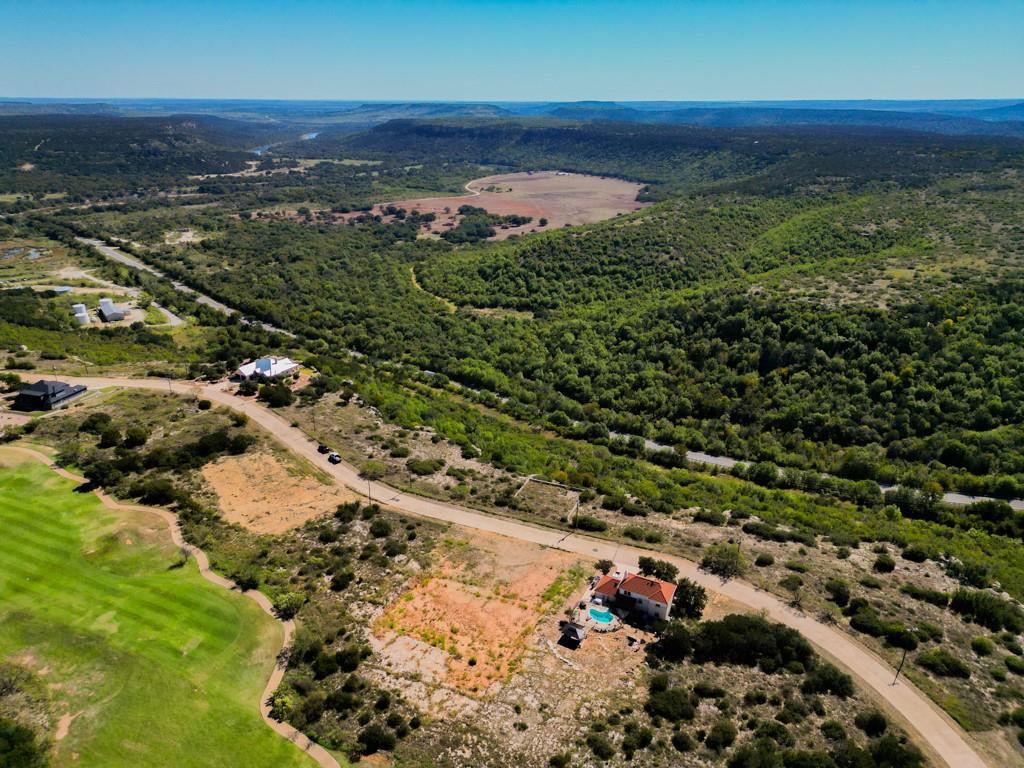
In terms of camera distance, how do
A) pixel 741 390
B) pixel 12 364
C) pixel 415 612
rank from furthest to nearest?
1. pixel 741 390
2. pixel 12 364
3. pixel 415 612

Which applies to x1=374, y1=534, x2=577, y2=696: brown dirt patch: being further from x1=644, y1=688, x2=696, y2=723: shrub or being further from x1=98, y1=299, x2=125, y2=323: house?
x1=98, y1=299, x2=125, y2=323: house

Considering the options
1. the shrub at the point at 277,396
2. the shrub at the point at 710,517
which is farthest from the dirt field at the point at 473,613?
the shrub at the point at 277,396

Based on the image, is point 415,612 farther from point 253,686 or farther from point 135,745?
point 135,745

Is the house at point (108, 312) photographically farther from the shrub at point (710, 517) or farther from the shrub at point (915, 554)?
the shrub at point (915, 554)

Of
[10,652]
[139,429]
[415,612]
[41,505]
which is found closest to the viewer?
[10,652]

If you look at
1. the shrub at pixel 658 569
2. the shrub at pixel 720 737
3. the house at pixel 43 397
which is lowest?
the shrub at pixel 720 737

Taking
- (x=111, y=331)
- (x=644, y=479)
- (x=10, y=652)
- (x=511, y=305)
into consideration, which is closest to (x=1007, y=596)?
(x=644, y=479)
